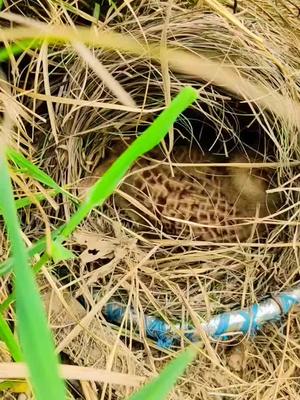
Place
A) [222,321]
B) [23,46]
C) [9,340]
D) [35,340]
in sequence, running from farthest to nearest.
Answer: [222,321]
[23,46]
[9,340]
[35,340]

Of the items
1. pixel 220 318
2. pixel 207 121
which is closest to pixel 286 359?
pixel 220 318

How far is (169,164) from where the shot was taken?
98 cm

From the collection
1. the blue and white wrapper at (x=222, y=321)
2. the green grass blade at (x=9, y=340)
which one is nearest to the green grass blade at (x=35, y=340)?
the green grass blade at (x=9, y=340)

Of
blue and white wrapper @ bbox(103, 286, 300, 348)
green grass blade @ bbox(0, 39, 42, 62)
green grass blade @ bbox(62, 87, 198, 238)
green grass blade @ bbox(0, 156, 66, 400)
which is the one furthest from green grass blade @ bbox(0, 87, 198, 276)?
blue and white wrapper @ bbox(103, 286, 300, 348)

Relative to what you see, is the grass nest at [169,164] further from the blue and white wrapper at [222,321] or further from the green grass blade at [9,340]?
the green grass blade at [9,340]

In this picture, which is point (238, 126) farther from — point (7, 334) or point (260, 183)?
point (7, 334)

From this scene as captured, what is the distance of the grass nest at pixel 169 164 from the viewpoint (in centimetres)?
100

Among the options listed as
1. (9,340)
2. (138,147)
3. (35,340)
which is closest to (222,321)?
(9,340)

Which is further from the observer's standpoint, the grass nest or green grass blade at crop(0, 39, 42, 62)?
the grass nest

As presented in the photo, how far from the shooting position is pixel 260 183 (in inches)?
46.8

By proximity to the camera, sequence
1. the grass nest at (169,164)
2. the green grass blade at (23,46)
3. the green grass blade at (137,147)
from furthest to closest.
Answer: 1. the grass nest at (169,164)
2. the green grass blade at (23,46)
3. the green grass blade at (137,147)

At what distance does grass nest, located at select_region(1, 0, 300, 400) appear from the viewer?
1.00 meters

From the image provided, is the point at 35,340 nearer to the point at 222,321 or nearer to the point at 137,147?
the point at 137,147

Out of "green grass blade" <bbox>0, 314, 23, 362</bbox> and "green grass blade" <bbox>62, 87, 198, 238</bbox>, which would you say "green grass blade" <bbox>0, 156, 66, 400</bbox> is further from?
"green grass blade" <bbox>0, 314, 23, 362</bbox>
